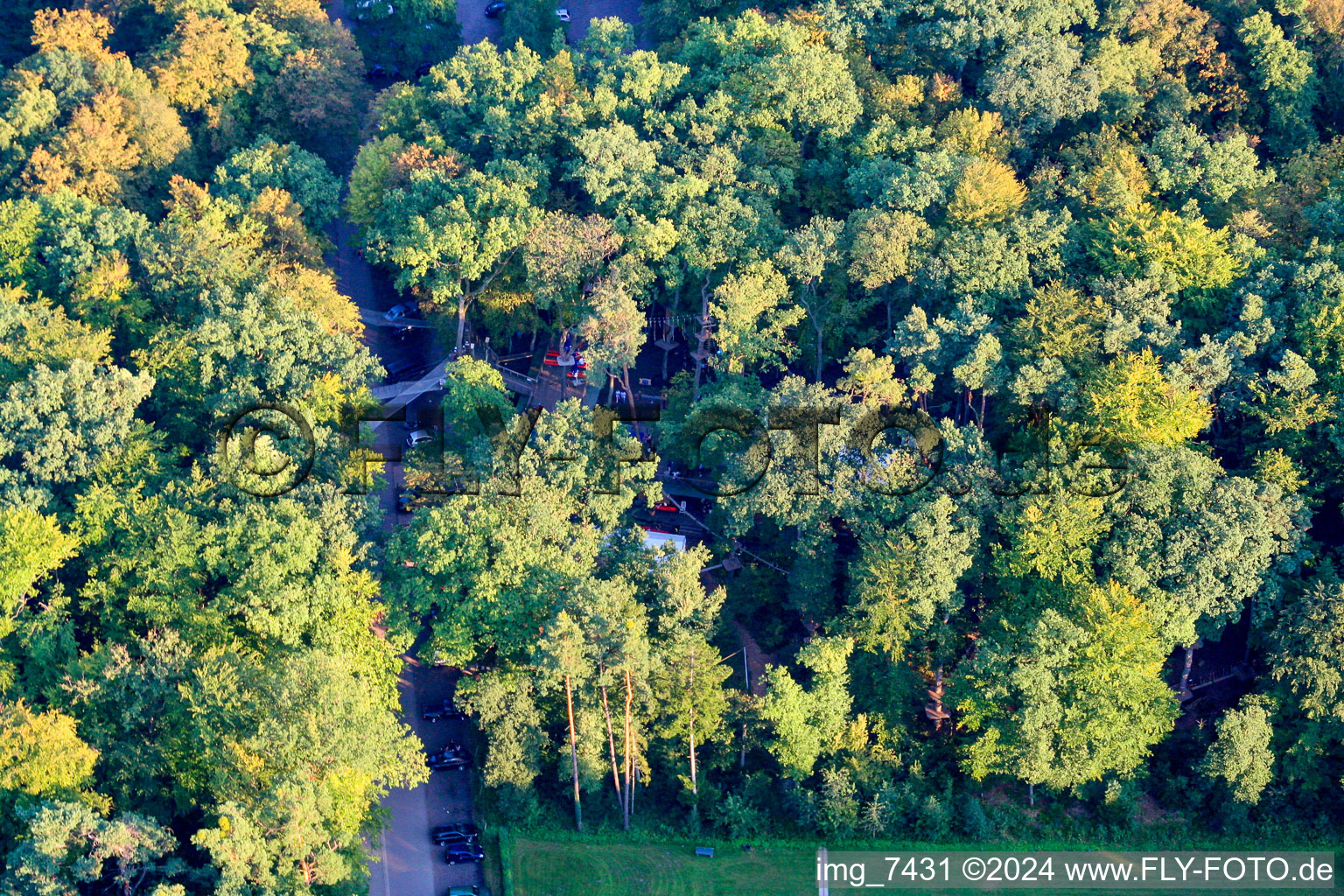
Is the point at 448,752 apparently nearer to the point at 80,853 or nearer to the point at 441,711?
the point at 441,711

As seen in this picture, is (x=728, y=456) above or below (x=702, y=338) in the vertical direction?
below

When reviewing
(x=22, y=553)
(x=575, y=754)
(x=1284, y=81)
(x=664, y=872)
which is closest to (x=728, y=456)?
(x=575, y=754)

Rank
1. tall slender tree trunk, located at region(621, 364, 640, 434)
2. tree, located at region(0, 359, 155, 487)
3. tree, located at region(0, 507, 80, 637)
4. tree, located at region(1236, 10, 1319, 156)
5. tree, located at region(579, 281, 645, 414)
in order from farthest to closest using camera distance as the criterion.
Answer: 1. tree, located at region(1236, 10, 1319, 156)
2. tall slender tree trunk, located at region(621, 364, 640, 434)
3. tree, located at region(579, 281, 645, 414)
4. tree, located at region(0, 359, 155, 487)
5. tree, located at region(0, 507, 80, 637)

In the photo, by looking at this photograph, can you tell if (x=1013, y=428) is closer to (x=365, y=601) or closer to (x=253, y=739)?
(x=365, y=601)

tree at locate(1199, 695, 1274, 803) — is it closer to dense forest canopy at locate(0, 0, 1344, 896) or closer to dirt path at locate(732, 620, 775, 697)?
dense forest canopy at locate(0, 0, 1344, 896)

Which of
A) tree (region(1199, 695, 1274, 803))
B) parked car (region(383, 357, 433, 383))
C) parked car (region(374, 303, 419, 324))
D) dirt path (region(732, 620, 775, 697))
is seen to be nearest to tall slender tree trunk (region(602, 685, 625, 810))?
dirt path (region(732, 620, 775, 697))

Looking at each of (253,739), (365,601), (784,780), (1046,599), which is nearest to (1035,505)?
(1046,599)
